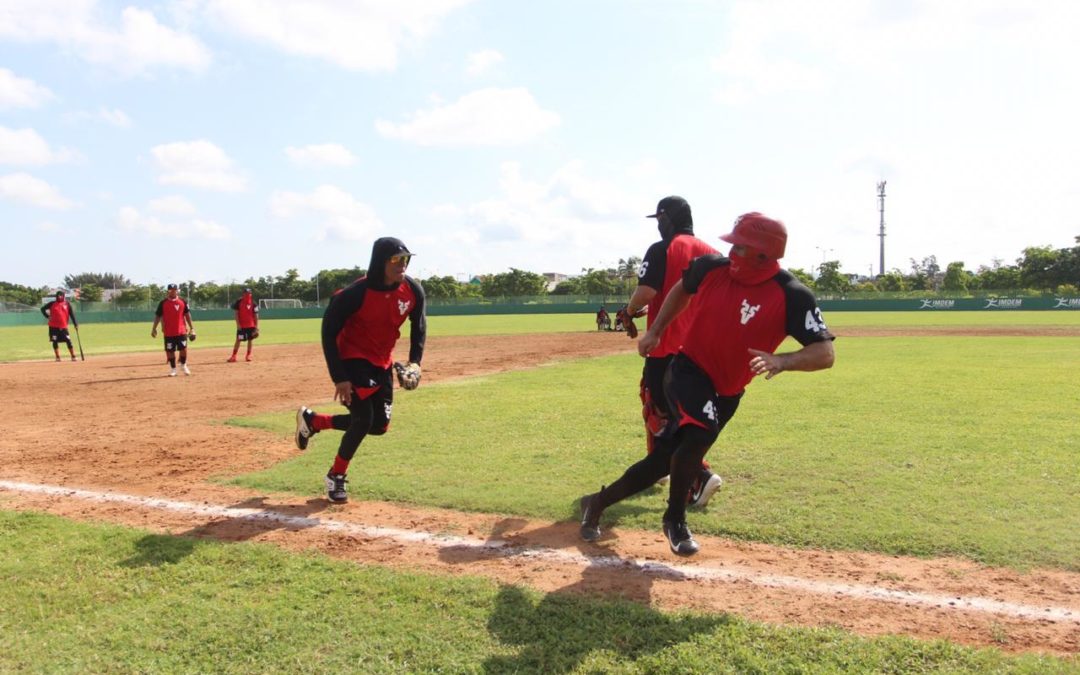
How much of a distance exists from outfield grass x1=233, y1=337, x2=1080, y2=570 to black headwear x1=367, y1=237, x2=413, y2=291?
5.36 ft

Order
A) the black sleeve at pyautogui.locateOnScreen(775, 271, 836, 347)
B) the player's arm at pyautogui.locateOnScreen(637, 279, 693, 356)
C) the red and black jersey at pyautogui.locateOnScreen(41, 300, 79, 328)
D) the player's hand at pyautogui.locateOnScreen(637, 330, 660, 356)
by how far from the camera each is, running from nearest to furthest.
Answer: the black sleeve at pyautogui.locateOnScreen(775, 271, 836, 347)
the player's arm at pyautogui.locateOnScreen(637, 279, 693, 356)
the player's hand at pyautogui.locateOnScreen(637, 330, 660, 356)
the red and black jersey at pyautogui.locateOnScreen(41, 300, 79, 328)

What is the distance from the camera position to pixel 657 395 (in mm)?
5340

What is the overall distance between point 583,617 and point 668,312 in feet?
6.34

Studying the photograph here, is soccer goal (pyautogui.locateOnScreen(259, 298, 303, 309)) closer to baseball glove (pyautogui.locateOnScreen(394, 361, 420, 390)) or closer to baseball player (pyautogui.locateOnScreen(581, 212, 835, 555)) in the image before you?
baseball glove (pyautogui.locateOnScreen(394, 361, 420, 390))

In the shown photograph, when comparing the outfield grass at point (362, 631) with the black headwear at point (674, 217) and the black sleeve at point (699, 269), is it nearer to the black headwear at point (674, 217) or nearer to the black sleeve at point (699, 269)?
the black sleeve at point (699, 269)

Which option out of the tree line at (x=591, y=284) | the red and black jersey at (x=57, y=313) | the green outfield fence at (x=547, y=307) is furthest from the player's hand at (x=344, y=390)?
the tree line at (x=591, y=284)

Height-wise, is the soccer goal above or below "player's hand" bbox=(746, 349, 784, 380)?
above

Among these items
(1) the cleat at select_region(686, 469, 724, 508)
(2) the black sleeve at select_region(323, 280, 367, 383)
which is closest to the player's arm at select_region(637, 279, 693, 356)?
(1) the cleat at select_region(686, 469, 724, 508)

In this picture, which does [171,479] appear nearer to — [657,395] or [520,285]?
[657,395]

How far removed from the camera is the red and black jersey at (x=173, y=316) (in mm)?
15195

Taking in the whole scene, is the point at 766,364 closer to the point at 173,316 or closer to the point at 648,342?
the point at 648,342

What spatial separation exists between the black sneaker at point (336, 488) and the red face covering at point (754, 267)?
3314mm

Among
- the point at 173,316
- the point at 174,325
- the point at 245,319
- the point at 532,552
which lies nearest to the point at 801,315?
the point at 532,552

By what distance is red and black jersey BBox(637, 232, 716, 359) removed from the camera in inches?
206
